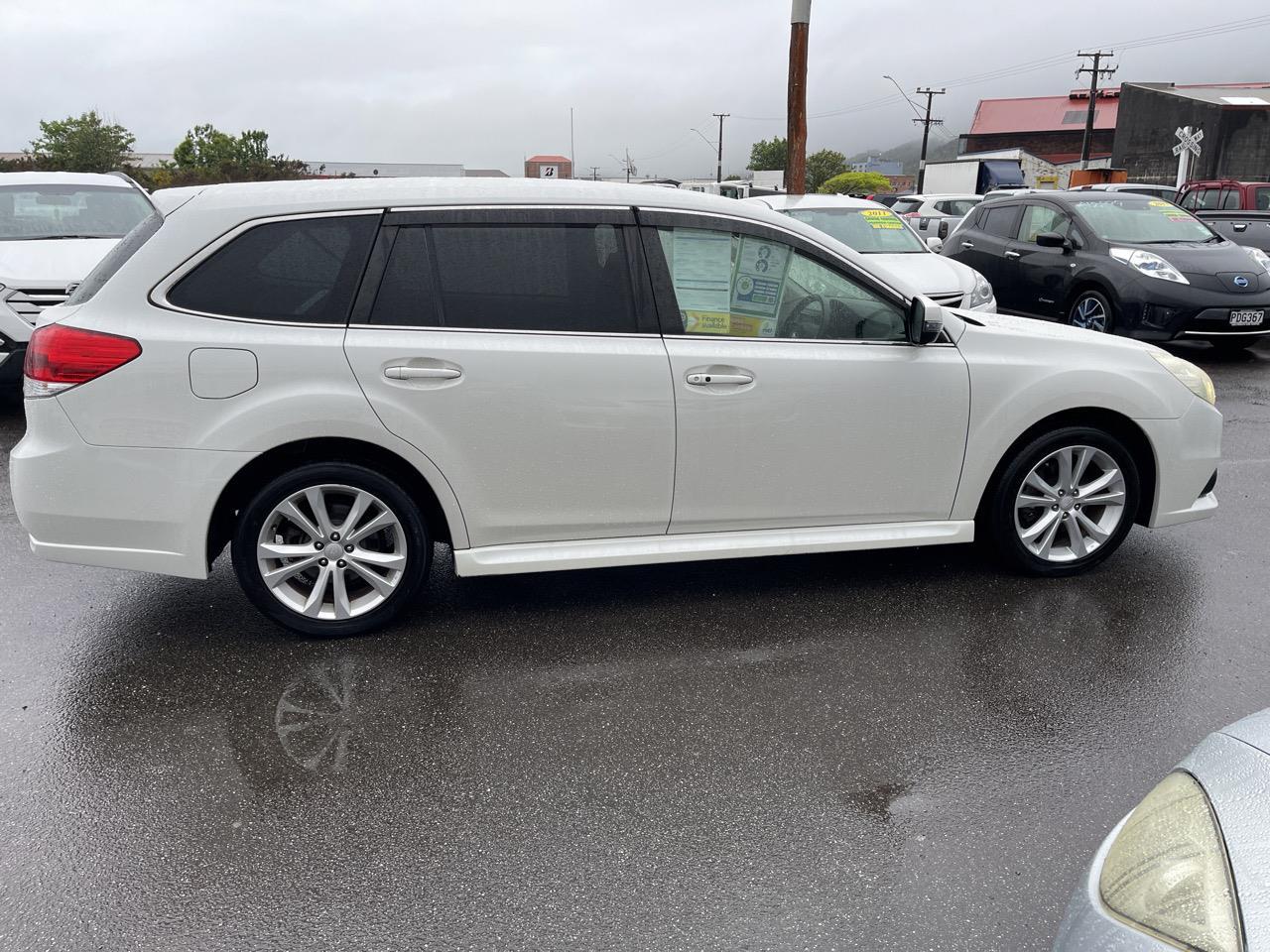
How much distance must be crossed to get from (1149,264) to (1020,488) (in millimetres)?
6737

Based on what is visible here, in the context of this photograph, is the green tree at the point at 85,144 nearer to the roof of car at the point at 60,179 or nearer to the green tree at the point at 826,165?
the roof of car at the point at 60,179

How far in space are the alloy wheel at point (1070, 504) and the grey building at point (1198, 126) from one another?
4355cm

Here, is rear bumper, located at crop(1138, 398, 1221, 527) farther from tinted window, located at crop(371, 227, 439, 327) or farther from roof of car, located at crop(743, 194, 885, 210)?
roof of car, located at crop(743, 194, 885, 210)

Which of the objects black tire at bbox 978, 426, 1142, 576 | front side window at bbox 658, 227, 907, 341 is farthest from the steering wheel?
black tire at bbox 978, 426, 1142, 576

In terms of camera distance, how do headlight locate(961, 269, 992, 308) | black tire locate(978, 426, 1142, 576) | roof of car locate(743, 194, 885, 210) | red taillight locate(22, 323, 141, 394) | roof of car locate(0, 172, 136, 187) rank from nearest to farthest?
red taillight locate(22, 323, 141, 394)
black tire locate(978, 426, 1142, 576)
headlight locate(961, 269, 992, 308)
roof of car locate(0, 172, 136, 187)
roof of car locate(743, 194, 885, 210)

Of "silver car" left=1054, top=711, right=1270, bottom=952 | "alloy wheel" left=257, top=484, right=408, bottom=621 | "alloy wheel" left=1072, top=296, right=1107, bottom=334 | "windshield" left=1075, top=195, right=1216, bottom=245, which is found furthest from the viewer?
"windshield" left=1075, top=195, right=1216, bottom=245

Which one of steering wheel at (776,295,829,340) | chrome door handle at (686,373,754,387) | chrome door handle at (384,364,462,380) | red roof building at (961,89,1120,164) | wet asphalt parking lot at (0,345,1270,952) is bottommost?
wet asphalt parking lot at (0,345,1270,952)

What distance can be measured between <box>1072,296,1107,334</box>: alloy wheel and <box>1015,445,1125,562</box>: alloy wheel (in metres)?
6.18

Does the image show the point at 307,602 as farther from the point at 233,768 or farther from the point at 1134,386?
the point at 1134,386

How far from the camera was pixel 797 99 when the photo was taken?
15359 millimetres

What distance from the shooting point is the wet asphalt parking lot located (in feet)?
8.43

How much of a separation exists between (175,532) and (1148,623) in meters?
3.87

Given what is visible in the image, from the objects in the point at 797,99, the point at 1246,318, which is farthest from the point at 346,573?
the point at 797,99

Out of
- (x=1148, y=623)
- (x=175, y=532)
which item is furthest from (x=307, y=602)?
(x=1148, y=623)
